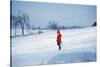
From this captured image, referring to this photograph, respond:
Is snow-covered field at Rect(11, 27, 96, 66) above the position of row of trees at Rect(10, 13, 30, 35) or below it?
below

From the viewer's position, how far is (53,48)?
6.64ft

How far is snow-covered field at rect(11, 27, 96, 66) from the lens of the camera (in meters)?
1.91

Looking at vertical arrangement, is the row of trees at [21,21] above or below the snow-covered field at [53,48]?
above

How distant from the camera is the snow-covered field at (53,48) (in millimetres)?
1907

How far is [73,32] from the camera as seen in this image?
210cm

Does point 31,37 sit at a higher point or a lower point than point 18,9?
lower

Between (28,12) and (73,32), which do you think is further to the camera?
(73,32)

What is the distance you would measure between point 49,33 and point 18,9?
0.43 m

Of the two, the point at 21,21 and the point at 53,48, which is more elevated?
the point at 21,21
